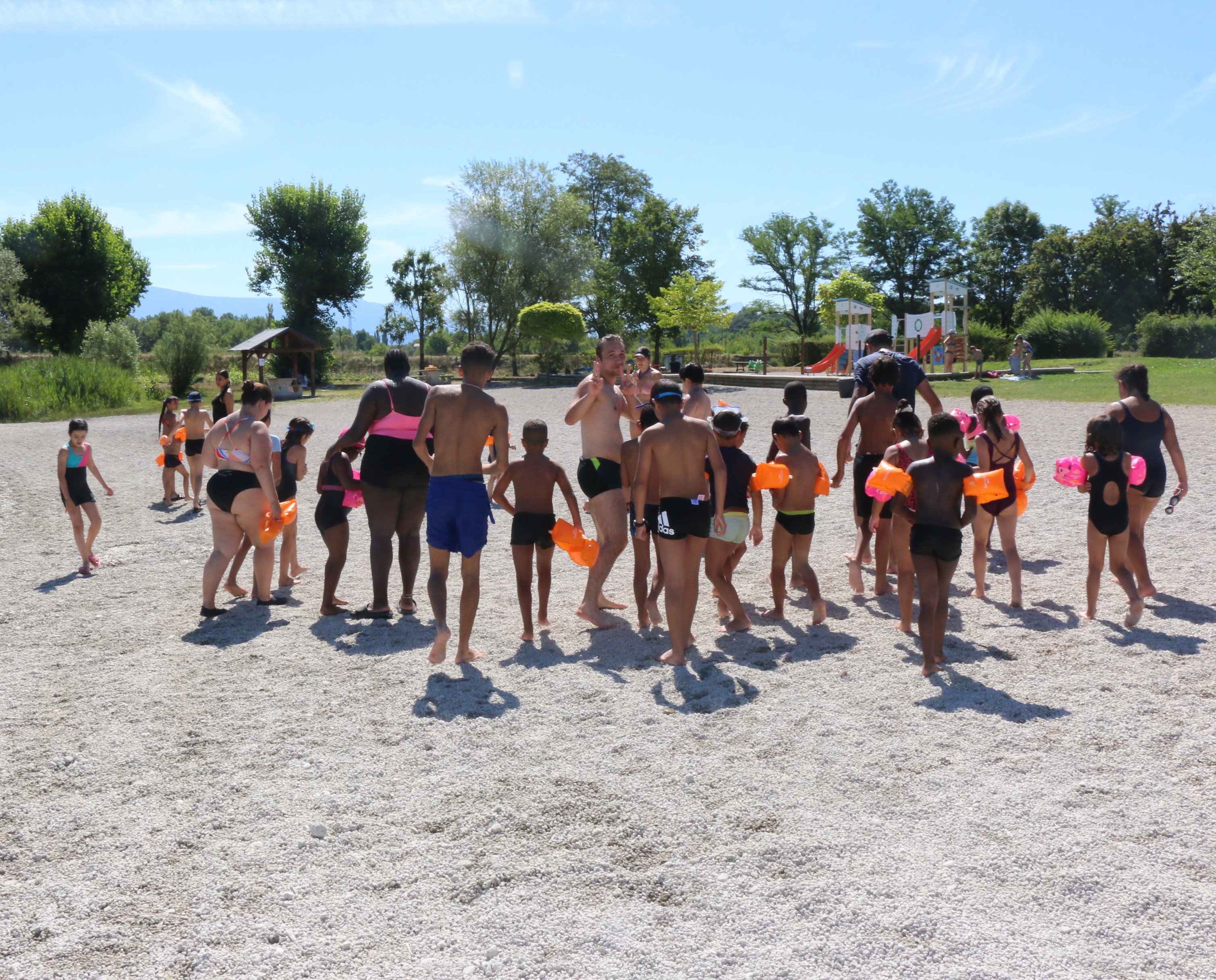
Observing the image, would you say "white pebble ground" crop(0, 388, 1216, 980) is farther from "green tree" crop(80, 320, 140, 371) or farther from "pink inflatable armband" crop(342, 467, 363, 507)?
"green tree" crop(80, 320, 140, 371)

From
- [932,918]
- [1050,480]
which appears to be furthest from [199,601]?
[1050,480]

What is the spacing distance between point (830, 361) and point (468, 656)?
102 ft

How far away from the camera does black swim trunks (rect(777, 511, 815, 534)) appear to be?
6.11 meters

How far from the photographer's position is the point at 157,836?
3.61 metres

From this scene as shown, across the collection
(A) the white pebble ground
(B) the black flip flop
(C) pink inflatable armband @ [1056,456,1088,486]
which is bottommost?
(A) the white pebble ground

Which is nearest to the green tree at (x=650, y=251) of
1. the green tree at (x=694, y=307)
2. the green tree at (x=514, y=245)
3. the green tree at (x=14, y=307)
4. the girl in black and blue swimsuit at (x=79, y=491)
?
the green tree at (x=514, y=245)

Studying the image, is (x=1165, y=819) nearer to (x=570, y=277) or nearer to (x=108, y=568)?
(x=108, y=568)

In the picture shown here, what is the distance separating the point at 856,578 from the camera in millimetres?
7027

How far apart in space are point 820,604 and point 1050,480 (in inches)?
274

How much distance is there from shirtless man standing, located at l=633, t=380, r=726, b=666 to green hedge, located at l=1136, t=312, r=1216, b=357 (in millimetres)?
44934

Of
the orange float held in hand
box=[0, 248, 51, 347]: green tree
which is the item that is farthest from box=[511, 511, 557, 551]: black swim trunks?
box=[0, 248, 51, 347]: green tree

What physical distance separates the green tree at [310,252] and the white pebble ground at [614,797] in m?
47.5

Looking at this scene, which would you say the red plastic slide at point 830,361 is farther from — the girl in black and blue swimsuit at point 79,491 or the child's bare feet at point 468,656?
the child's bare feet at point 468,656

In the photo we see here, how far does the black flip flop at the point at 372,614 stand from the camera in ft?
21.6
